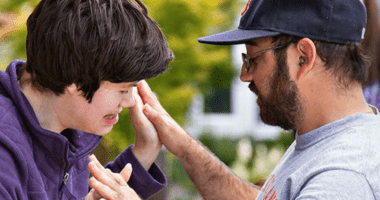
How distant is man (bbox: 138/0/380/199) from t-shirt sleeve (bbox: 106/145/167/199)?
0.63 m

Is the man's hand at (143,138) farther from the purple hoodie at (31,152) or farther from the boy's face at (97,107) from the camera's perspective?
the boy's face at (97,107)

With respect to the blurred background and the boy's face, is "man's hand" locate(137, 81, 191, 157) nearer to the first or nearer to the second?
the boy's face

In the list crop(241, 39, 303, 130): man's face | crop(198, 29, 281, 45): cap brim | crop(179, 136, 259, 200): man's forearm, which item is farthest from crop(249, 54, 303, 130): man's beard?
crop(179, 136, 259, 200): man's forearm

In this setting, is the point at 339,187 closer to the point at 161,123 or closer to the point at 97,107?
the point at 97,107

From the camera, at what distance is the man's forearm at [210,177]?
10.3ft

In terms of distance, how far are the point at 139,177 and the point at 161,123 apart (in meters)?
0.28

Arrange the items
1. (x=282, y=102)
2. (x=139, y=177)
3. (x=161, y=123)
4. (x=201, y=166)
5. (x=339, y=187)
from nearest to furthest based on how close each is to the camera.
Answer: (x=339, y=187)
(x=282, y=102)
(x=139, y=177)
(x=161, y=123)
(x=201, y=166)

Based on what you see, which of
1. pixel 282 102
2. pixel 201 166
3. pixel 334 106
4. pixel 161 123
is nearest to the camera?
pixel 334 106

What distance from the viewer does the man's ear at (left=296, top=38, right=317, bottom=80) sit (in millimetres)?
2174

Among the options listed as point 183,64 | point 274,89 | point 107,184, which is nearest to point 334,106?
point 274,89

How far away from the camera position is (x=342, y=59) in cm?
221

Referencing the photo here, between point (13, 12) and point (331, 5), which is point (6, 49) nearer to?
point (13, 12)

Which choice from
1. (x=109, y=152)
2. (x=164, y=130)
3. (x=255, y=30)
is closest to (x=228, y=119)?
(x=109, y=152)

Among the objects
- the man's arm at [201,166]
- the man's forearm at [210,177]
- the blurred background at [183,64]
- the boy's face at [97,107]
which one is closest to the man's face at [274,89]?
the boy's face at [97,107]
